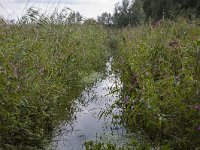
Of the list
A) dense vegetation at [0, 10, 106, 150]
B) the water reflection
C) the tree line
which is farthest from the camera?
the tree line

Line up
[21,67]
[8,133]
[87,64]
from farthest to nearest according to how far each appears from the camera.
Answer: [87,64] < [21,67] < [8,133]

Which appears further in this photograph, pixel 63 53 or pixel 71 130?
pixel 63 53

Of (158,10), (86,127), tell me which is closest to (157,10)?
(158,10)

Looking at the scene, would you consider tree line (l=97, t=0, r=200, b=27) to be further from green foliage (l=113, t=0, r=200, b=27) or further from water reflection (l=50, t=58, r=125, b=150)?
water reflection (l=50, t=58, r=125, b=150)

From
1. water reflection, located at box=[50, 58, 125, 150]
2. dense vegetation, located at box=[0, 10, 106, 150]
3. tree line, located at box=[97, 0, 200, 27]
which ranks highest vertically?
tree line, located at box=[97, 0, 200, 27]

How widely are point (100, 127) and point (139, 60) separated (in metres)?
1.42

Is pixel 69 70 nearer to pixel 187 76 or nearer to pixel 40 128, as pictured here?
pixel 40 128

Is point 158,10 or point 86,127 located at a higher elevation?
point 158,10

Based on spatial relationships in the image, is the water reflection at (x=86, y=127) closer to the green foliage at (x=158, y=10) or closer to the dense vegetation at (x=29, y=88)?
the dense vegetation at (x=29, y=88)

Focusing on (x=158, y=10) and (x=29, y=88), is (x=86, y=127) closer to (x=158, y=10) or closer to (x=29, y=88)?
(x=29, y=88)

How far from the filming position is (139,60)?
19.4 feet

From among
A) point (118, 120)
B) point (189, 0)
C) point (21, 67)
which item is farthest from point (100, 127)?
point (189, 0)

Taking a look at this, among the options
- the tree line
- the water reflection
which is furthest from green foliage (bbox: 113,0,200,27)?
the water reflection

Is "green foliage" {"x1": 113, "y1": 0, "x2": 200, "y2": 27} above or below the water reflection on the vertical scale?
above
